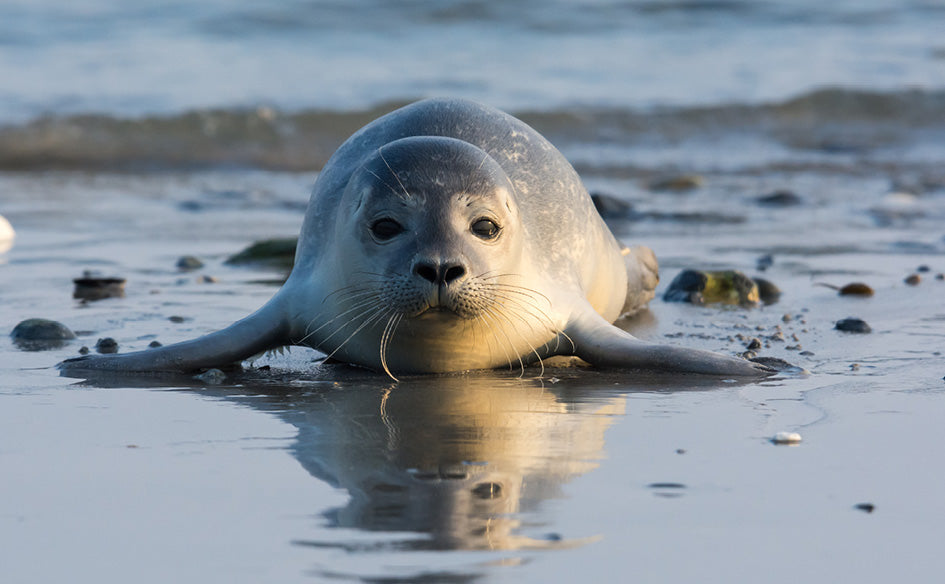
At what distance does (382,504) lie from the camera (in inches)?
118

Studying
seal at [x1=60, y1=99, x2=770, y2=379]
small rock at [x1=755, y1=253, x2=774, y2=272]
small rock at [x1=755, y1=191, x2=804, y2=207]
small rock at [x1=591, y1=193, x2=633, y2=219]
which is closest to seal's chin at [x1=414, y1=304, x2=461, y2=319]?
seal at [x1=60, y1=99, x2=770, y2=379]

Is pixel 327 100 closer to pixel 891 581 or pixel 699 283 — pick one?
pixel 699 283

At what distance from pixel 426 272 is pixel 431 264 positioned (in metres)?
0.04

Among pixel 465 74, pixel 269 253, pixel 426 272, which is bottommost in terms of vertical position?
pixel 426 272

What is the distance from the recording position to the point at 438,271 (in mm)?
4203

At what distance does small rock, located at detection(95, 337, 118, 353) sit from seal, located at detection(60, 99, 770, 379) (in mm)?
446

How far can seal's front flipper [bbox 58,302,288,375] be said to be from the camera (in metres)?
4.78

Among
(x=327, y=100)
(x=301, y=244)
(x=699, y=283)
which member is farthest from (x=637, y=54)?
(x=301, y=244)

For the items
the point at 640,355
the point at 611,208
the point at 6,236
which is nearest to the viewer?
the point at 640,355

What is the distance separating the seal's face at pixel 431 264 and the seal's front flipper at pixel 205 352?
20cm

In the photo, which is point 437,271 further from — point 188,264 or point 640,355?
point 188,264

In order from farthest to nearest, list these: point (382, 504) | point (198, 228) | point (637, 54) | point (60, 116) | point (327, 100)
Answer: point (637, 54), point (327, 100), point (60, 116), point (198, 228), point (382, 504)

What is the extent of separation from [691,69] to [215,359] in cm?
1577

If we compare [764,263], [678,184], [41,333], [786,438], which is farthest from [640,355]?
[678,184]
